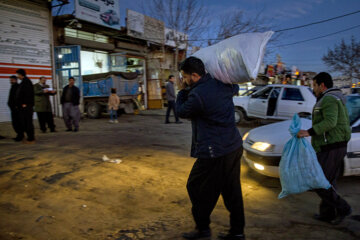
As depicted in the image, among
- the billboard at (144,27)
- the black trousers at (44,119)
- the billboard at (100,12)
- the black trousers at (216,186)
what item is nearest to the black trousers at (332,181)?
the black trousers at (216,186)

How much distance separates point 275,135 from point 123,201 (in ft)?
7.77

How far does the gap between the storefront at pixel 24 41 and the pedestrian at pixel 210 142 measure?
1063 cm

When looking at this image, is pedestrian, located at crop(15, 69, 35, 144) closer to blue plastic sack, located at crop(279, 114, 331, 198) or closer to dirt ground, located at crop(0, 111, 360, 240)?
dirt ground, located at crop(0, 111, 360, 240)

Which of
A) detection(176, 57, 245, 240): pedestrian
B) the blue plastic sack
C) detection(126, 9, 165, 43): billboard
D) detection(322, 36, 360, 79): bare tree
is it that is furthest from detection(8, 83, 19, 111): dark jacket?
detection(322, 36, 360, 79): bare tree

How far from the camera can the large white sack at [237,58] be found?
2.11 meters

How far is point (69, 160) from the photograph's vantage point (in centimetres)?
477

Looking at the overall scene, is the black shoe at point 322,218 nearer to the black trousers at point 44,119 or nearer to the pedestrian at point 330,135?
the pedestrian at point 330,135

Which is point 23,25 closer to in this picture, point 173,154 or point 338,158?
point 173,154

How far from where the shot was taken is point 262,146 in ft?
12.8

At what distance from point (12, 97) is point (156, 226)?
571 cm

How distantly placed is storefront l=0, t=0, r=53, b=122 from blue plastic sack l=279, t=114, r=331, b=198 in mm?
11122

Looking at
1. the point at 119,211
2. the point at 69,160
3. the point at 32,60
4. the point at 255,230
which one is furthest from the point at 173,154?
the point at 32,60

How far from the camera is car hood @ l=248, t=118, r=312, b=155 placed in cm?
378

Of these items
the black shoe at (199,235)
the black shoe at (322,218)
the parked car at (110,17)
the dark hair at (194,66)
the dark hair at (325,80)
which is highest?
the parked car at (110,17)
